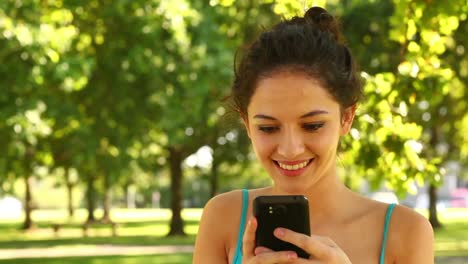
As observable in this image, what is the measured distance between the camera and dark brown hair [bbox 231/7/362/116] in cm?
292

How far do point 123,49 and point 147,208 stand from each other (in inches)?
3115

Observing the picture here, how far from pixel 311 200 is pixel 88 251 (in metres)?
25.9

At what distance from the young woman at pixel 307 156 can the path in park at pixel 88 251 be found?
2192cm

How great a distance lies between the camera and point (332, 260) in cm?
260

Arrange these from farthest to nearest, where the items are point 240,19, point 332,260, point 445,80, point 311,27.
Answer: point 240,19 → point 445,80 → point 311,27 → point 332,260

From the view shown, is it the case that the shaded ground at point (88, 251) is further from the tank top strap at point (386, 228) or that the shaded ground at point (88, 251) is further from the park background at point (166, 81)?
the tank top strap at point (386, 228)

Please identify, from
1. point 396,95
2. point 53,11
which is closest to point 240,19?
point 53,11

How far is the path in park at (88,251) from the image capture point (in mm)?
27014

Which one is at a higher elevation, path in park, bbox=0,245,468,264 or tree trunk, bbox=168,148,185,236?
tree trunk, bbox=168,148,185,236

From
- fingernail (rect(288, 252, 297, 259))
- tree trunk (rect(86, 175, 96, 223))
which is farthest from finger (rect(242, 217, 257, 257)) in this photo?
tree trunk (rect(86, 175, 96, 223))

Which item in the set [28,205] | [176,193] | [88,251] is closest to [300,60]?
[88,251]

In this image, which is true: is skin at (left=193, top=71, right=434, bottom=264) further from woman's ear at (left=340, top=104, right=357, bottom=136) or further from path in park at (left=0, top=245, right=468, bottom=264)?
path in park at (left=0, top=245, right=468, bottom=264)

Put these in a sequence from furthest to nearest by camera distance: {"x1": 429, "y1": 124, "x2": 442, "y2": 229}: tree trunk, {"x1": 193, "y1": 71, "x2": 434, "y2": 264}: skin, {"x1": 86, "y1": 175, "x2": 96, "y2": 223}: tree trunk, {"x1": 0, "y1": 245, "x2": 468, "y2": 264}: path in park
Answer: {"x1": 86, "y1": 175, "x2": 96, "y2": 223}: tree trunk < {"x1": 429, "y1": 124, "x2": 442, "y2": 229}: tree trunk < {"x1": 0, "y1": 245, "x2": 468, "y2": 264}: path in park < {"x1": 193, "y1": 71, "x2": 434, "y2": 264}: skin

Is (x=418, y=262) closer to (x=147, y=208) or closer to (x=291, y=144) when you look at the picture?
(x=291, y=144)
